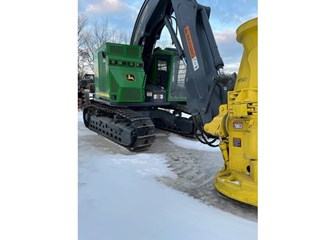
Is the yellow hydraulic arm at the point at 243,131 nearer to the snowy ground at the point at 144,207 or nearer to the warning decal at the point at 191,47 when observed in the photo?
the snowy ground at the point at 144,207

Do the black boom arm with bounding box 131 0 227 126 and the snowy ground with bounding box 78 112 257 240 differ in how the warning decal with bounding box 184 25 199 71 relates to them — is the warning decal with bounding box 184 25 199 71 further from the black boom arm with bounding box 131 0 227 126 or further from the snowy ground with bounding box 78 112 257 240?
the snowy ground with bounding box 78 112 257 240

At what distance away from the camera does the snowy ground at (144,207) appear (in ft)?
7.43

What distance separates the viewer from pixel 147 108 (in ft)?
22.8

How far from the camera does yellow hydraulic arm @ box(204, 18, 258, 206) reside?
2656mm

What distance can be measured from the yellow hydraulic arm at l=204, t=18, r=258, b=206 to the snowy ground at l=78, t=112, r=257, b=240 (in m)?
0.26

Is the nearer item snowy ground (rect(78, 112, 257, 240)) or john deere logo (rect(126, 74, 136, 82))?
snowy ground (rect(78, 112, 257, 240))

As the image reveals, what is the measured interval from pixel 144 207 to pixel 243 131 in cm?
126

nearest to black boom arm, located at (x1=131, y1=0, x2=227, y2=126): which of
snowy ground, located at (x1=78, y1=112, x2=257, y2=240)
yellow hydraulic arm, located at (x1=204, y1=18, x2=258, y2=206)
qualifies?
yellow hydraulic arm, located at (x1=204, y1=18, x2=258, y2=206)

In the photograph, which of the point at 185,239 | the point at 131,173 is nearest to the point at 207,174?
the point at 131,173

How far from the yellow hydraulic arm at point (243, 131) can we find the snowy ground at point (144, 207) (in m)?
0.26

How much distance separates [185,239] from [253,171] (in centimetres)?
97

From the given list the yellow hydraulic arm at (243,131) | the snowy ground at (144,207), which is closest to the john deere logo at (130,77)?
the snowy ground at (144,207)

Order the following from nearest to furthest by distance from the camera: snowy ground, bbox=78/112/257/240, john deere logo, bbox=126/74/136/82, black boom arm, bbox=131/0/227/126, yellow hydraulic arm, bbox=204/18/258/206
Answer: snowy ground, bbox=78/112/257/240 < yellow hydraulic arm, bbox=204/18/258/206 < black boom arm, bbox=131/0/227/126 < john deere logo, bbox=126/74/136/82

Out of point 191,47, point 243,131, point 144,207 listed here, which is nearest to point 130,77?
point 191,47
